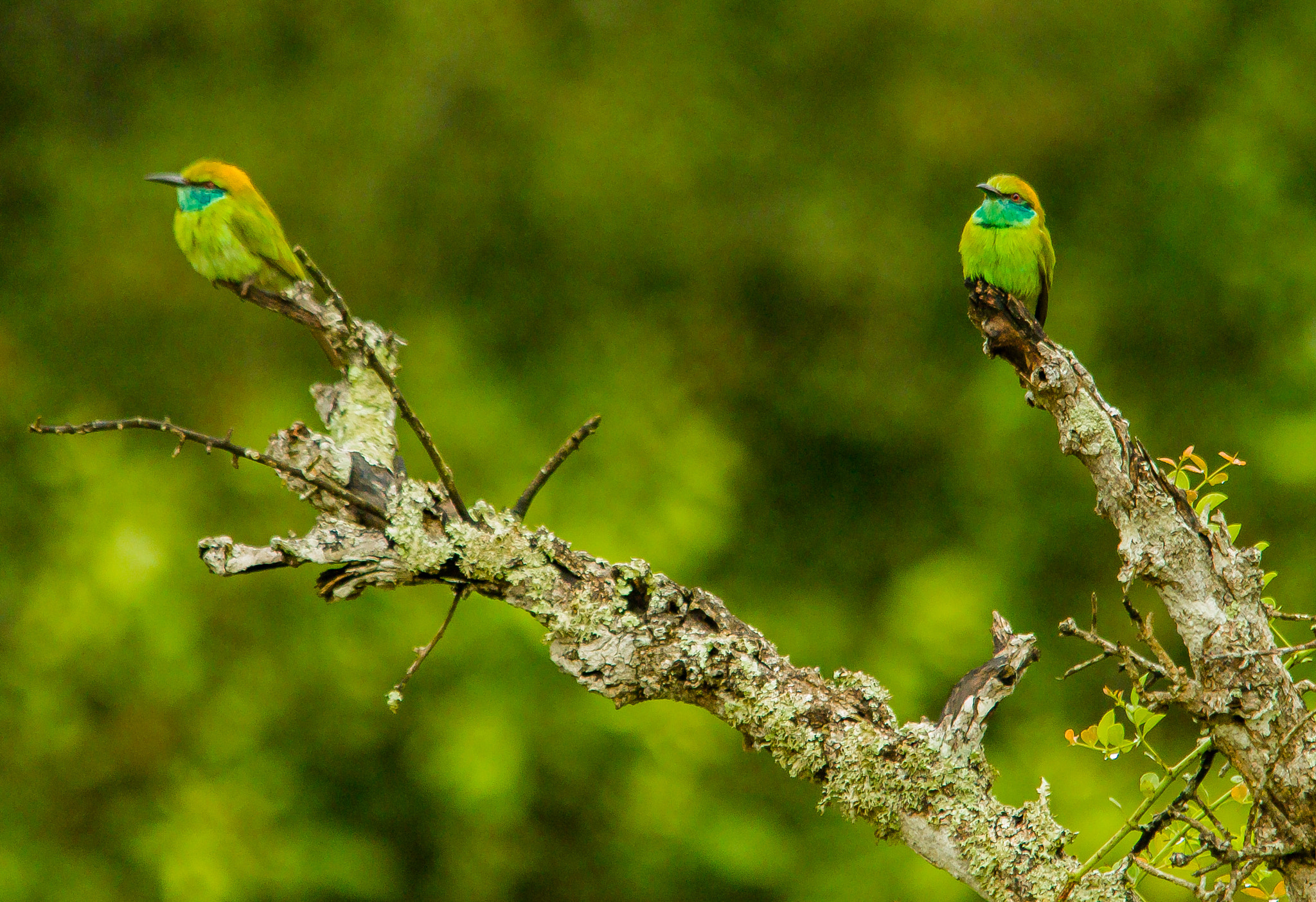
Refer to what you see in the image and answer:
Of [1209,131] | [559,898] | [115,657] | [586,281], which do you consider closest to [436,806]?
[559,898]

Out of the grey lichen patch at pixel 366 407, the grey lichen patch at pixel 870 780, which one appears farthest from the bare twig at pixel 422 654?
the grey lichen patch at pixel 870 780

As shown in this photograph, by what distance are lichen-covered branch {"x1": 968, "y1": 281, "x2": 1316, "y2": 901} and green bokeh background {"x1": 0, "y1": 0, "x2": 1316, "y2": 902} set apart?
2.95 m

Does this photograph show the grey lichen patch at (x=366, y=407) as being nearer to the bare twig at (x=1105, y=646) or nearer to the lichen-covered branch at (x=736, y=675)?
the lichen-covered branch at (x=736, y=675)

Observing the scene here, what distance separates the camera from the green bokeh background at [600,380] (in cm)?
435

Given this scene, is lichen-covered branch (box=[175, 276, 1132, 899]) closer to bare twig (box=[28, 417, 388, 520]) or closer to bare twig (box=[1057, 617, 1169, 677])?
bare twig (box=[28, 417, 388, 520])

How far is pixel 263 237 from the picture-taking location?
2295mm

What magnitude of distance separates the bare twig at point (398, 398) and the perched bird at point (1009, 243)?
1132 mm

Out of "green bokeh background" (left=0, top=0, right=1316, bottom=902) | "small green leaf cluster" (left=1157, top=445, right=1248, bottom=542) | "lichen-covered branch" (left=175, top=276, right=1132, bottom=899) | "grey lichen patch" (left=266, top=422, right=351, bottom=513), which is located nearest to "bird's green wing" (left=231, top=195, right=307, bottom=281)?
"grey lichen patch" (left=266, top=422, right=351, bottom=513)

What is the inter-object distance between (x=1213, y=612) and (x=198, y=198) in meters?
2.02

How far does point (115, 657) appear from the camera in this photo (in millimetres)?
4324

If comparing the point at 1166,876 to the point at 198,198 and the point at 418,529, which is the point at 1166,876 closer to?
the point at 418,529

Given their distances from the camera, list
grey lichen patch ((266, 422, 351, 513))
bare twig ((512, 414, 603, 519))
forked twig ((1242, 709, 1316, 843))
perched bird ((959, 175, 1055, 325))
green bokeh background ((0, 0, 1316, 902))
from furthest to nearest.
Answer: green bokeh background ((0, 0, 1316, 902)), perched bird ((959, 175, 1055, 325)), grey lichen patch ((266, 422, 351, 513)), bare twig ((512, 414, 603, 519)), forked twig ((1242, 709, 1316, 843))

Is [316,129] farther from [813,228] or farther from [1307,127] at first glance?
[1307,127]

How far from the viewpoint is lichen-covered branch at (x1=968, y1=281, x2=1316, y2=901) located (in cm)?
122
